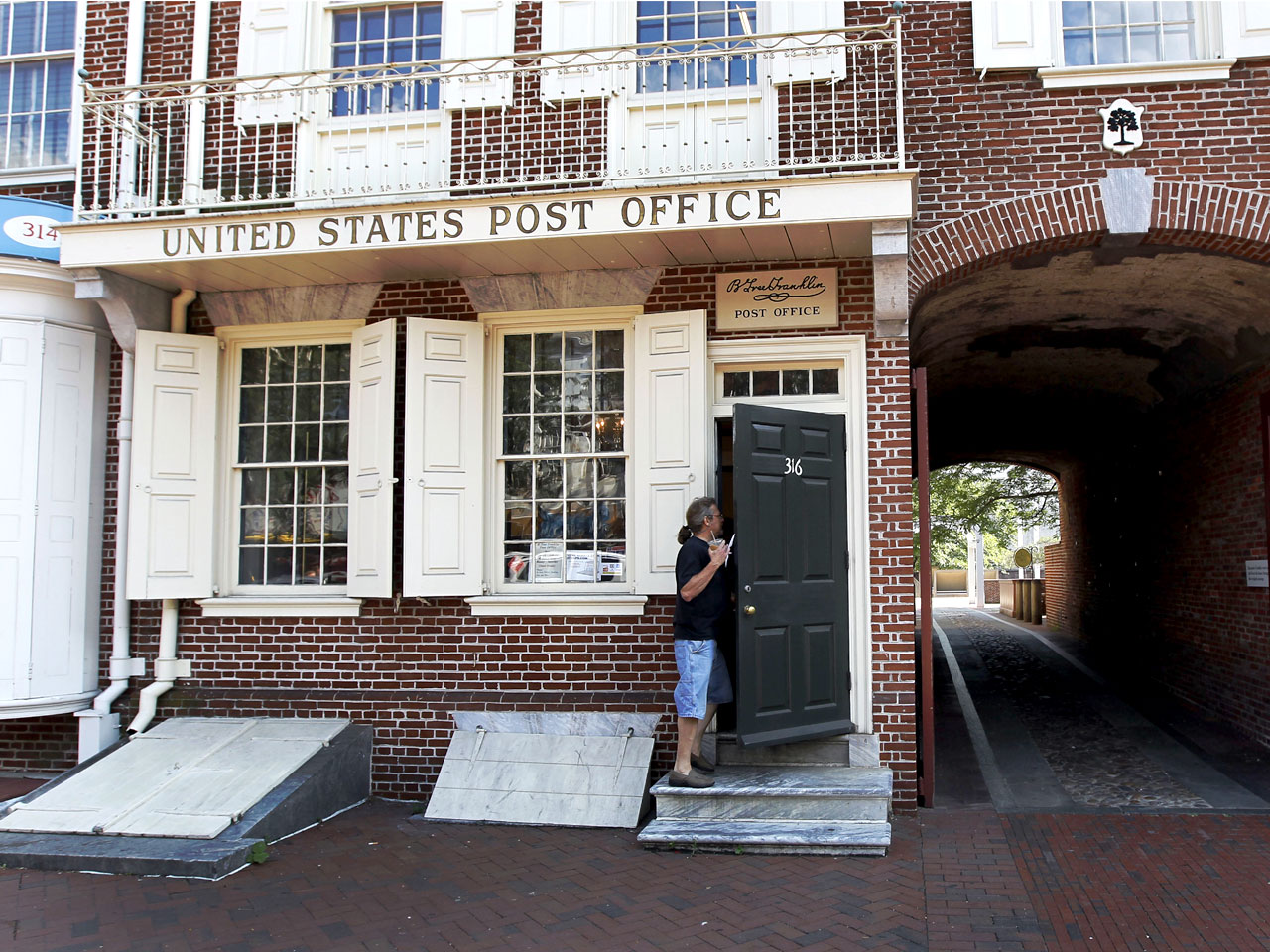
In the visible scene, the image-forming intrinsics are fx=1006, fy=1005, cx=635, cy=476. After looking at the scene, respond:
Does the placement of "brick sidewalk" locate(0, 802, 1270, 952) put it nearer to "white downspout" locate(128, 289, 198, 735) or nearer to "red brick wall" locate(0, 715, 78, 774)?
"white downspout" locate(128, 289, 198, 735)

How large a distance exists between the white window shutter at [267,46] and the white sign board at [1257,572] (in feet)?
28.8

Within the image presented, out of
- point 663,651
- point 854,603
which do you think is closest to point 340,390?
point 663,651

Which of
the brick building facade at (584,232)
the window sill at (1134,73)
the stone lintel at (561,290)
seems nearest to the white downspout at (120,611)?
the brick building facade at (584,232)

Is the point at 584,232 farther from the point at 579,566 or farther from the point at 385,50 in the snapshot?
the point at 385,50

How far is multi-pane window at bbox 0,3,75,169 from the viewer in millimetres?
8492

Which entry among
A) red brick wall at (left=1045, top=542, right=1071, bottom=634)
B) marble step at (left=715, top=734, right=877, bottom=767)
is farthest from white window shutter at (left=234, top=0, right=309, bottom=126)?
red brick wall at (left=1045, top=542, right=1071, bottom=634)

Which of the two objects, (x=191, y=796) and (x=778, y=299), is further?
(x=778, y=299)

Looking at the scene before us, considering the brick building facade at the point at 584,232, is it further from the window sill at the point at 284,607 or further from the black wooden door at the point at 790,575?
the black wooden door at the point at 790,575

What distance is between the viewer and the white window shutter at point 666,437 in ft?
23.0

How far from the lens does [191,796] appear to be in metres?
6.37

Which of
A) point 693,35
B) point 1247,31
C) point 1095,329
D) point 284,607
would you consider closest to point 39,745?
point 284,607

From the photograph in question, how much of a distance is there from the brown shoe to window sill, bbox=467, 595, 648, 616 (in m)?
1.31

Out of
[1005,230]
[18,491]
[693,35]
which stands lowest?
[18,491]

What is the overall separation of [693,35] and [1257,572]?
6422mm
